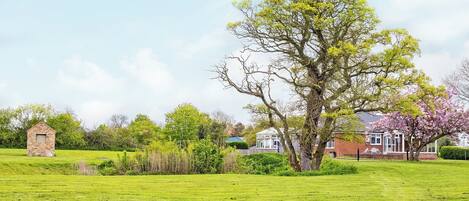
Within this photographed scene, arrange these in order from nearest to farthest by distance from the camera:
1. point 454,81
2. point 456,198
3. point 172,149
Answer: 1. point 456,198
2. point 172,149
3. point 454,81

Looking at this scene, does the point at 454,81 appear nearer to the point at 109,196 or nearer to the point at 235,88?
the point at 235,88

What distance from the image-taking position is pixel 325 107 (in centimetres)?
3186

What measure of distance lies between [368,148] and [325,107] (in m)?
31.5

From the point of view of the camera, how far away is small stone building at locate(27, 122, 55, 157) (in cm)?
4869

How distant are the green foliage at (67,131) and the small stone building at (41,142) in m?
16.7

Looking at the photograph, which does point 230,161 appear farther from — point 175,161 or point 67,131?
point 67,131

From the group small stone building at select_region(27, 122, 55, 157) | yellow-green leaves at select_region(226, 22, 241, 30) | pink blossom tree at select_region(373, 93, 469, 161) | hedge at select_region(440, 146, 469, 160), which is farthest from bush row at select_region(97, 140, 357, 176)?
hedge at select_region(440, 146, 469, 160)

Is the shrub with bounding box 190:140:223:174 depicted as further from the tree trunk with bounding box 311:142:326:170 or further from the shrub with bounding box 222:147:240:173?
the tree trunk with bounding box 311:142:326:170

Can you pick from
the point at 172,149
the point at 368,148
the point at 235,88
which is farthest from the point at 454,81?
the point at 172,149

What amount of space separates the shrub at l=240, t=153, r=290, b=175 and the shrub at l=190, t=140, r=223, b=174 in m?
1.50

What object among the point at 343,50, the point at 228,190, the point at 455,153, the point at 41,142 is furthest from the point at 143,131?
the point at 228,190

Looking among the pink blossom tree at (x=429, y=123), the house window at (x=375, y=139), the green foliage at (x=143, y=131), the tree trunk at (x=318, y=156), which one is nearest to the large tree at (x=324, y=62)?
the tree trunk at (x=318, y=156)

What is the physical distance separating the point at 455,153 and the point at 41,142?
127ft

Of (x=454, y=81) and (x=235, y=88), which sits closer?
(x=235, y=88)
